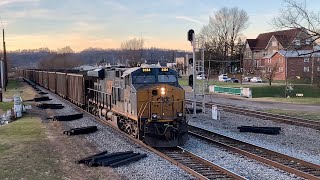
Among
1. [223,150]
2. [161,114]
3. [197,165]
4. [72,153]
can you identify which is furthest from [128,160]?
[223,150]

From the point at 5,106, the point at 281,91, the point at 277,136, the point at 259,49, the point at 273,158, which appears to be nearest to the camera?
the point at 273,158

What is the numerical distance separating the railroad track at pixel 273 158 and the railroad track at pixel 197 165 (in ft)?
6.19

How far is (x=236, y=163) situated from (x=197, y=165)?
1.36 m

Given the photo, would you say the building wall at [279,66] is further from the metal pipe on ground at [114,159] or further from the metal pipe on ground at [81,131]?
the metal pipe on ground at [114,159]

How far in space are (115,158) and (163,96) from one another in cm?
356

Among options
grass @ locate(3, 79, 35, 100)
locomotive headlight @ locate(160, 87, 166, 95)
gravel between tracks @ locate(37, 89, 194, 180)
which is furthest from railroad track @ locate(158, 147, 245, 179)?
grass @ locate(3, 79, 35, 100)

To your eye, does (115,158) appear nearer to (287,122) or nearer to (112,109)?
(112,109)

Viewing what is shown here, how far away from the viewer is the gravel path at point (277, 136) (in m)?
15.2

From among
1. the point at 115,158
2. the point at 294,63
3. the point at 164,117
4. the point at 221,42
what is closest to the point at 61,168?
the point at 115,158

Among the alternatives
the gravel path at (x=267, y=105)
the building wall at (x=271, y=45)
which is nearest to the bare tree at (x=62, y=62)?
the building wall at (x=271, y=45)

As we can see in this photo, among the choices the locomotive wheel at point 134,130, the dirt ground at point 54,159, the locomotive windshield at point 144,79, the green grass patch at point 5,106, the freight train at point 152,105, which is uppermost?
the locomotive windshield at point 144,79

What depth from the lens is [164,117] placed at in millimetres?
15656

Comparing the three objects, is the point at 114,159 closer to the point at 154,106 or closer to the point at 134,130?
the point at 154,106

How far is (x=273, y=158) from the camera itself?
45.1ft
